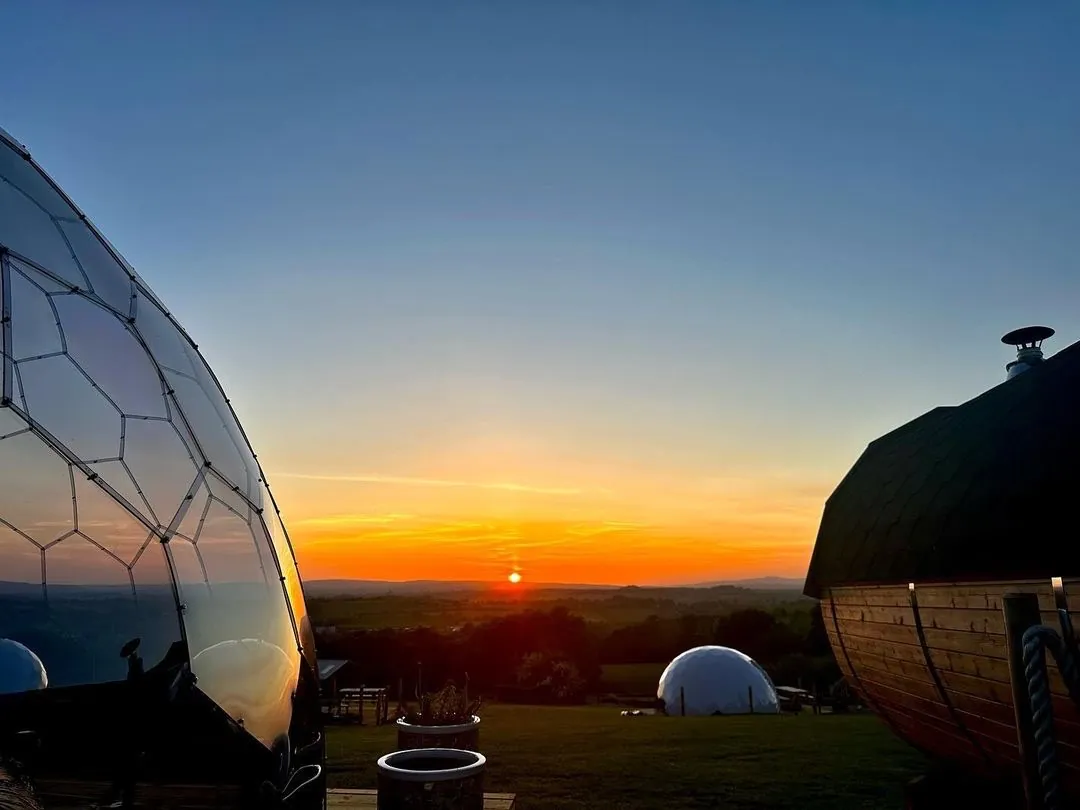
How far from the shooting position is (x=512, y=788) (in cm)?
1105

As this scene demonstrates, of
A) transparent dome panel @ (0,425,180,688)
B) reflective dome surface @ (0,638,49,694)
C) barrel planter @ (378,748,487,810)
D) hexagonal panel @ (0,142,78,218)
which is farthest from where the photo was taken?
barrel planter @ (378,748,487,810)

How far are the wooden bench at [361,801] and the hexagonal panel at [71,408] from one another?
525 centimetres

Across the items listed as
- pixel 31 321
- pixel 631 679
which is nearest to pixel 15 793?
pixel 31 321

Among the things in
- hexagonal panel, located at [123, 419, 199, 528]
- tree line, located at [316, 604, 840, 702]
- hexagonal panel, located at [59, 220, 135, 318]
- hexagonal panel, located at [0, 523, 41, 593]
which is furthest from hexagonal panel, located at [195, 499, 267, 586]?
tree line, located at [316, 604, 840, 702]

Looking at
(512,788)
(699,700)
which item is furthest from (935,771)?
(699,700)

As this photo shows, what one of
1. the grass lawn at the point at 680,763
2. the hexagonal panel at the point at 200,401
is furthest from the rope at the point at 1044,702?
the grass lawn at the point at 680,763

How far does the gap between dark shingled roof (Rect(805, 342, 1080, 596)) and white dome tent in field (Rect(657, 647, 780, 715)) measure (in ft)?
77.2

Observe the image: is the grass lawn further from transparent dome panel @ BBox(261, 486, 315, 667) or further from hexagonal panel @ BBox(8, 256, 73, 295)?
hexagonal panel @ BBox(8, 256, 73, 295)

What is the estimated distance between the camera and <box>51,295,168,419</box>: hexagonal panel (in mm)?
2680

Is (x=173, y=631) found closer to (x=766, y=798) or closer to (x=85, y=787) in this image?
(x=85, y=787)

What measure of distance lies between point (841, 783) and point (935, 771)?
4861 millimetres

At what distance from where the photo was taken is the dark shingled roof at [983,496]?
4.87m

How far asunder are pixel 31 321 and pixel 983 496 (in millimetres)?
5957

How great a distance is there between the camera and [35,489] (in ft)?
7.43
